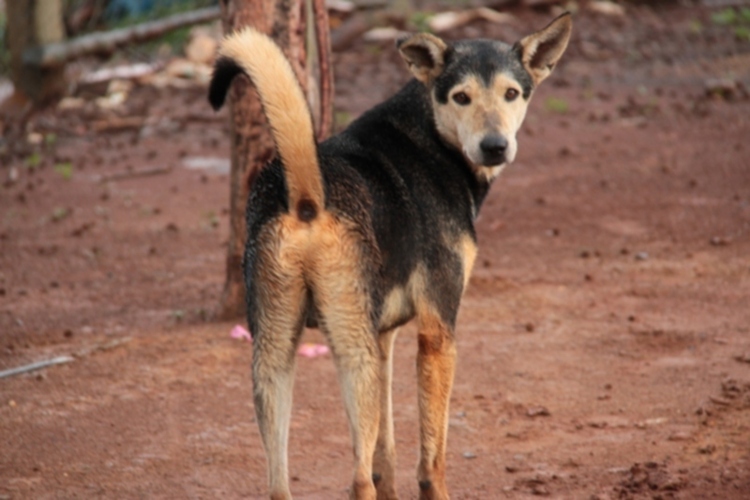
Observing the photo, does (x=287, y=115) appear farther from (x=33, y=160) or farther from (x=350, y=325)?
(x=33, y=160)

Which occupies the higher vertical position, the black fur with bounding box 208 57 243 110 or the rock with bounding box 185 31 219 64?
the black fur with bounding box 208 57 243 110

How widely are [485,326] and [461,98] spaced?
262 cm

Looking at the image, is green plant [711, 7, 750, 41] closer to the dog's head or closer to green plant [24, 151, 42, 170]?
green plant [24, 151, 42, 170]

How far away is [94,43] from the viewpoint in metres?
14.9

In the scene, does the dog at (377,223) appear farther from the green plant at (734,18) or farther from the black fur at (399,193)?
the green plant at (734,18)

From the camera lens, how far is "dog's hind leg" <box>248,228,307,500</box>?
410 centimetres

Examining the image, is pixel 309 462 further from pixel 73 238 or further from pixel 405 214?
pixel 73 238

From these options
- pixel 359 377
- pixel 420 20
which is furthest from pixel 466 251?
pixel 420 20

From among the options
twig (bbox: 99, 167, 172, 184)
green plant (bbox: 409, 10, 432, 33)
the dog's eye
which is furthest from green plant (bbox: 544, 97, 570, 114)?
the dog's eye

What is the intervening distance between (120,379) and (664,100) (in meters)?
9.22

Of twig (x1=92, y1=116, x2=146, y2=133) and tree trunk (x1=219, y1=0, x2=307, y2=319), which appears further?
twig (x1=92, y1=116, x2=146, y2=133)

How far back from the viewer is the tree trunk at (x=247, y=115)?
22.4ft

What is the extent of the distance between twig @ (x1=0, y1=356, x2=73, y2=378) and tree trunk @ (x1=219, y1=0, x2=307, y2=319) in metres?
1.13

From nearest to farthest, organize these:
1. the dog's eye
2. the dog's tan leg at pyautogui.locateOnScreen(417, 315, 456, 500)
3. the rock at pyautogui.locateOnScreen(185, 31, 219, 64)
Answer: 1. the dog's tan leg at pyautogui.locateOnScreen(417, 315, 456, 500)
2. the dog's eye
3. the rock at pyautogui.locateOnScreen(185, 31, 219, 64)
